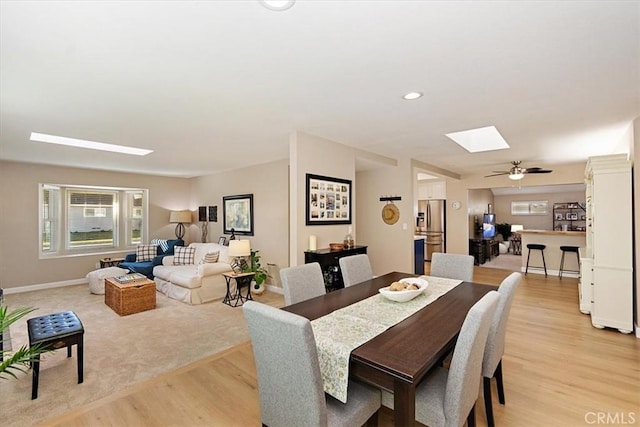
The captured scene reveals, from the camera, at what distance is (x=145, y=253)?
20.7 feet

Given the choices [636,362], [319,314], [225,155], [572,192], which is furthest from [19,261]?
[572,192]

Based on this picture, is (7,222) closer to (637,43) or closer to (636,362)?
(637,43)

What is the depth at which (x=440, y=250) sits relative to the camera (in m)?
8.04

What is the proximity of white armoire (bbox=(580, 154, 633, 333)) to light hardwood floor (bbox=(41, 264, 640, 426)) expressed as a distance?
0.83 ft

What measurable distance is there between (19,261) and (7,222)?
757 millimetres

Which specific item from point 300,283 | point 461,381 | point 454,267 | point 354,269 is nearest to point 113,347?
point 300,283

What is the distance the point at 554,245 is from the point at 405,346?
7.00 m

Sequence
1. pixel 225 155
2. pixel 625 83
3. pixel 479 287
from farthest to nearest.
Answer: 1. pixel 225 155
2. pixel 479 287
3. pixel 625 83

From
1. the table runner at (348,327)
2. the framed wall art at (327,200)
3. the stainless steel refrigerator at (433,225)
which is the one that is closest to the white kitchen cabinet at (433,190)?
the stainless steel refrigerator at (433,225)

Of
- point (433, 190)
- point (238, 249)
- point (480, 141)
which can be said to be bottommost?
point (238, 249)

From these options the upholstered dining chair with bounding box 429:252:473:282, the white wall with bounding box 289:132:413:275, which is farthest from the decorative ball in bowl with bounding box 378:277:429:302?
the white wall with bounding box 289:132:413:275

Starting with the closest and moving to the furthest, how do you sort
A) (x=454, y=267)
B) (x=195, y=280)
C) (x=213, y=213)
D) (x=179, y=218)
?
(x=454, y=267) → (x=195, y=280) → (x=213, y=213) → (x=179, y=218)

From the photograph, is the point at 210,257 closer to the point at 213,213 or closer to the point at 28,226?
the point at 213,213

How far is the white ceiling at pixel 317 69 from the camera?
1556mm
